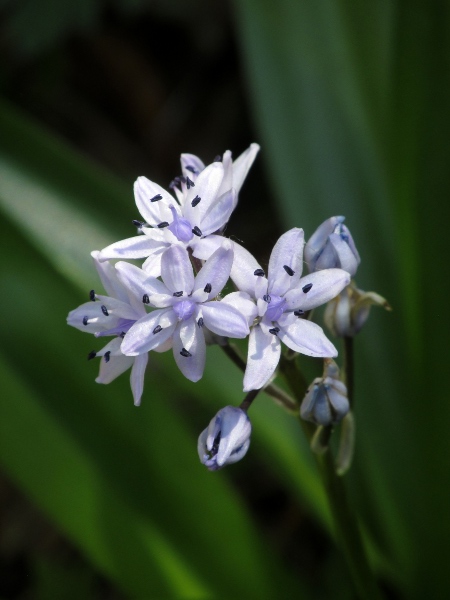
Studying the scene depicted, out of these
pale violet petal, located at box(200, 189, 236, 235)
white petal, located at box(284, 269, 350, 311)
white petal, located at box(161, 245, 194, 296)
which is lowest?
white petal, located at box(284, 269, 350, 311)

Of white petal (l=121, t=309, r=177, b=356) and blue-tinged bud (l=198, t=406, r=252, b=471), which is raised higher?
white petal (l=121, t=309, r=177, b=356)

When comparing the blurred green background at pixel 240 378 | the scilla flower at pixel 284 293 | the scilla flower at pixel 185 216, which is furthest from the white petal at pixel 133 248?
the blurred green background at pixel 240 378

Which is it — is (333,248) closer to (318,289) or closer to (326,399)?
(318,289)

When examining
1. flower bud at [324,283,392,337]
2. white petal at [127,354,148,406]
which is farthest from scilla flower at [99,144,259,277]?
flower bud at [324,283,392,337]

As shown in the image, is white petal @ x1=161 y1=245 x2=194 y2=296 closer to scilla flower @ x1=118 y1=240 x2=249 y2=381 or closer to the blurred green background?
scilla flower @ x1=118 y1=240 x2=249 y2=381

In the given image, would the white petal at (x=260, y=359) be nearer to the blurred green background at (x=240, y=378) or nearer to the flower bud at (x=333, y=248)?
the flower bud at (x=333, y=248)

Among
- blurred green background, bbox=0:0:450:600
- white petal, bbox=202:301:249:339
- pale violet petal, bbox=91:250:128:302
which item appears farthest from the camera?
blurred green background, bbox=0:0:450:600
